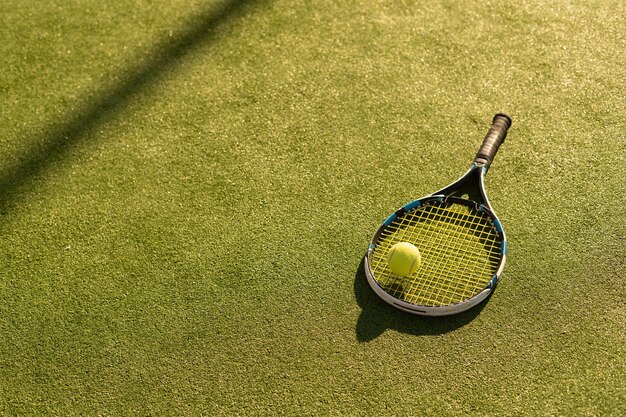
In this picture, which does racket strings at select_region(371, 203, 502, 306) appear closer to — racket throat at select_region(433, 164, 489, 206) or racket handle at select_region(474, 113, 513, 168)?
racket throat at select_region(433, 164, 489, 206)

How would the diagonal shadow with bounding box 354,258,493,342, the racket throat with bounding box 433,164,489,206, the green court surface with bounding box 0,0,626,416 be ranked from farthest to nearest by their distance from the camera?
the racket throat with bounding box 433,164,489,206 < the diagonal shadow with bounding box 354,258,493,342 < the green court surface with bounding box 0,0,626,416

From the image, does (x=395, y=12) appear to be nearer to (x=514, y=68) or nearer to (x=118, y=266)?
(x=514, y=68)

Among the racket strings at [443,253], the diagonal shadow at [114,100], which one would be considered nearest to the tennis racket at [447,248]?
the racket strings at [443,253]

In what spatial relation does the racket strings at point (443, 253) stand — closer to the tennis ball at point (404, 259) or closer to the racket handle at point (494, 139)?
the tennis ball at point (404, 259)

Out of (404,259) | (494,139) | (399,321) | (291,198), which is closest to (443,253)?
(404,259)

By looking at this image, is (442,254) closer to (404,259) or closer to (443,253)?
(443,253)

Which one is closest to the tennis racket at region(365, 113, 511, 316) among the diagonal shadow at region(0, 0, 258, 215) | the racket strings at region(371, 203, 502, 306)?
the racket strings at region(371, 203, 502, 306)

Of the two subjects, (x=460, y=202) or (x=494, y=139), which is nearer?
(x=460, y=202)
